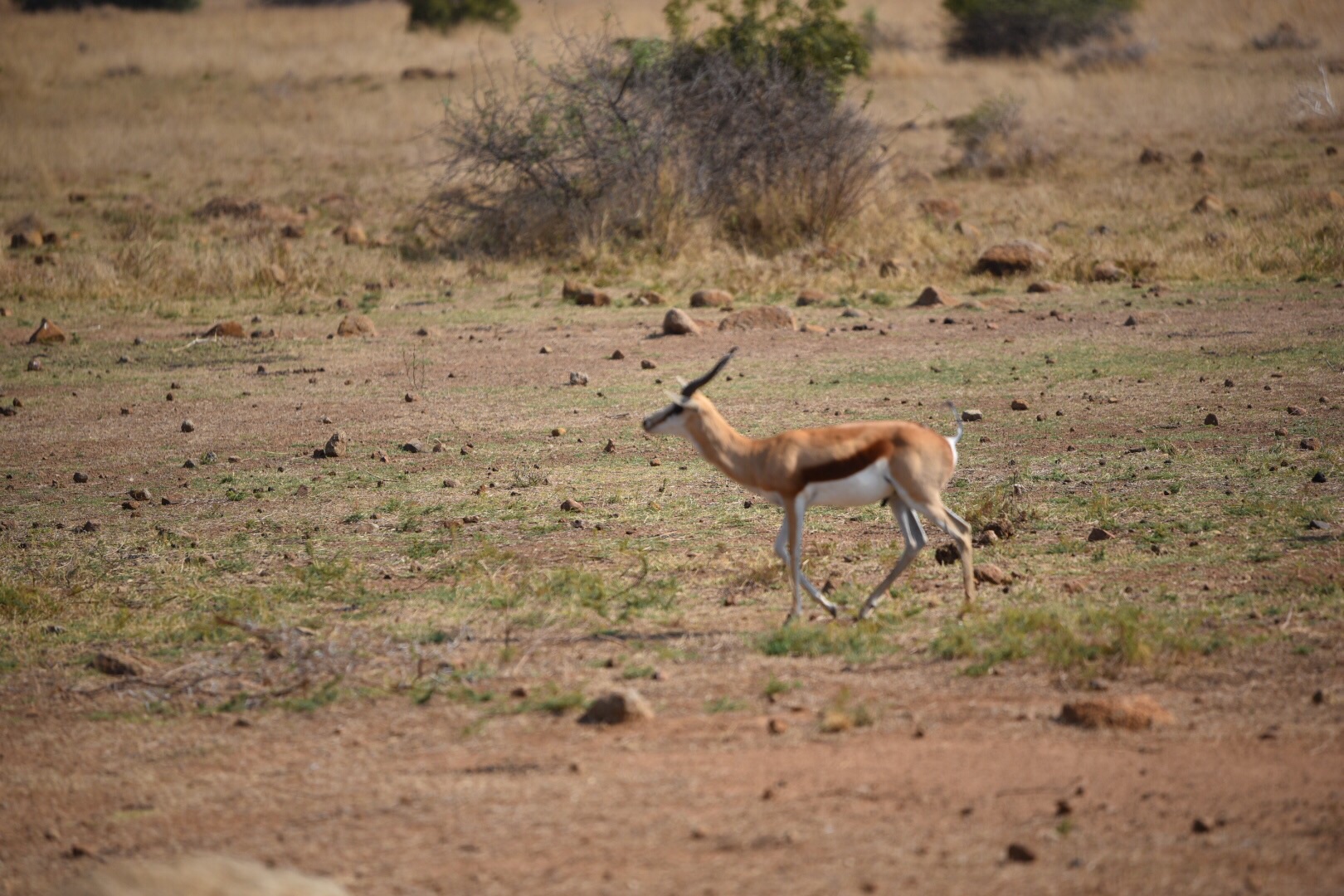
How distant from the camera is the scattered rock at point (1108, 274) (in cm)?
1631

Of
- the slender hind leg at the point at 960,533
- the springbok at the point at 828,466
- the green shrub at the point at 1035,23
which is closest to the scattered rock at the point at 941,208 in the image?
the slender hind leg at the point at 960,533

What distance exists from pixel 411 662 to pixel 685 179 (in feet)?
46.7

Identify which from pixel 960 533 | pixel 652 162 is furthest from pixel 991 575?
pixel 652 162

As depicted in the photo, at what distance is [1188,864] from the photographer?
3.99 metres

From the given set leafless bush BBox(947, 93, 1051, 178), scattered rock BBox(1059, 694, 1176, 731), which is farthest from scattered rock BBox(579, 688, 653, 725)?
leafless bush BBox(947, 93, 1051, 178)

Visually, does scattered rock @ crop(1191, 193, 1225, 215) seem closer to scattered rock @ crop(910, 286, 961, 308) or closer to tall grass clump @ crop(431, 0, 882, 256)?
tall grass clump @ crop(431, 0, 882, 256)

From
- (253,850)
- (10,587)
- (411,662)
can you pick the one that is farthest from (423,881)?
(10,587)

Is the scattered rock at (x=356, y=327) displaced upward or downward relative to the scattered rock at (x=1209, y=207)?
downward

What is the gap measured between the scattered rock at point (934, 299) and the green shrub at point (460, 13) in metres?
35.0

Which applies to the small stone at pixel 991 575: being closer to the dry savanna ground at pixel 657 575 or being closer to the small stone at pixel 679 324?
the dry savanna ground at pixel 657 575

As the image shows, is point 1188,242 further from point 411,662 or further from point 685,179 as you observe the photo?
point 411,662

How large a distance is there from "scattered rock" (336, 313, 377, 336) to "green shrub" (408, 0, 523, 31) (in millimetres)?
34931

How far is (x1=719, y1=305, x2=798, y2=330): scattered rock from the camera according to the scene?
47.6 feet

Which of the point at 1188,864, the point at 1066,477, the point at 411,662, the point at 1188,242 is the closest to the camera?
the point at 1188,864
